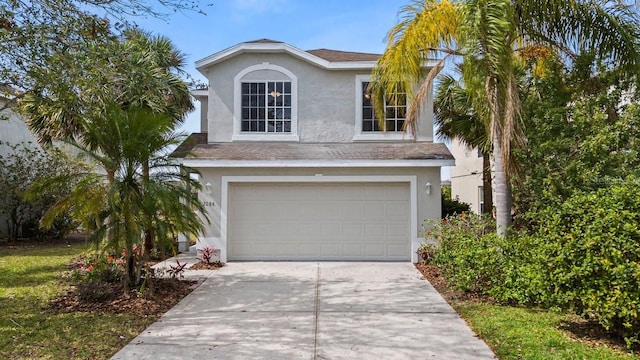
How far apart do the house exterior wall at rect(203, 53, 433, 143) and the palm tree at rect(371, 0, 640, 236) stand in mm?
3298

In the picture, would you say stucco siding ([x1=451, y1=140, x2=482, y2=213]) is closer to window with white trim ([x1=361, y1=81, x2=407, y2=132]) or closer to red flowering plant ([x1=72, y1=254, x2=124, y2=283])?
window with white trim ([x1=361, y1=81, x2=407, y2=132])

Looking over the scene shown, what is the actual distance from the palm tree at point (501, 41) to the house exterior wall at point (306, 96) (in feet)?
10.8

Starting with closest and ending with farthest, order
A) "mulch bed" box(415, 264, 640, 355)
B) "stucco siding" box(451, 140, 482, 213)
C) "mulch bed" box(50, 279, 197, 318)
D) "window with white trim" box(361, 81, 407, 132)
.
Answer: "mulch bed" box(415, 264, 640, 355) < "mulch bed" box(50, 279, 197, 318) < "window with white trim" box(361, 81, 407, 132) < "stucco siding" box(451, 140, 482, 213)

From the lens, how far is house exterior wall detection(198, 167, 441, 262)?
11914 mm

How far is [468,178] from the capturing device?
2338cm

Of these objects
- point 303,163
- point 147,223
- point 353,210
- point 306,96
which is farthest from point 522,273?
point 306,96

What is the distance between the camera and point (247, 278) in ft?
32.6

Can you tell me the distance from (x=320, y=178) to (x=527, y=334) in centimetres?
705

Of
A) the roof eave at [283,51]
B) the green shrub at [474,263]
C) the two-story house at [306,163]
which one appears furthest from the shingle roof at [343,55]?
the green shrub at [474,263]

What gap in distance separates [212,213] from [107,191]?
4.59 m

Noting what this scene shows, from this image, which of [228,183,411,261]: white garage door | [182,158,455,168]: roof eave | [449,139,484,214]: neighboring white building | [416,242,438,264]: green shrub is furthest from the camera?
[449,139,484,214]: neighboring white building

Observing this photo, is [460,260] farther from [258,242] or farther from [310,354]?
[258,242]

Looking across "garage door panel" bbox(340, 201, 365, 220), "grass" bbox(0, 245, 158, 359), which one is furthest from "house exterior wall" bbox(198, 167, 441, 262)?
"grass" bbox(0, 245, 158, 359)

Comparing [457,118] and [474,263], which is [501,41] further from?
[457,118]
